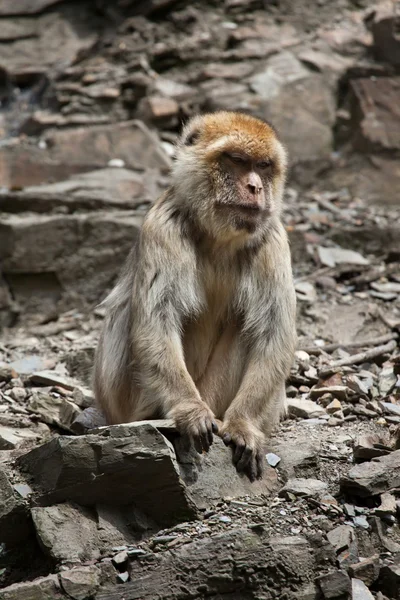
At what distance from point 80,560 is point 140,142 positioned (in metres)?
7.47

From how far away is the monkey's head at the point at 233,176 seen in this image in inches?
199

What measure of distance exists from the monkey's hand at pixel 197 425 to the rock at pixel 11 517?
0.96 metres

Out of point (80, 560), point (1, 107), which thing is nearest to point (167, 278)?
point (80, 560)

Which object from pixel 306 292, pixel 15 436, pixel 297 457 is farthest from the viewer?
pixel 306 292

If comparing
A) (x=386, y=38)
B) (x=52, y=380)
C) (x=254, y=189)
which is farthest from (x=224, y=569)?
(x=386, y=38)

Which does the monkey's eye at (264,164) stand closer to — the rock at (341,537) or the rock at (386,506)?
the rock at (386,506)

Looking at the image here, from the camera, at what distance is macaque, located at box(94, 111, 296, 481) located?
5012mm

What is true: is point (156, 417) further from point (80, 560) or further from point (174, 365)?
point (80, 560)

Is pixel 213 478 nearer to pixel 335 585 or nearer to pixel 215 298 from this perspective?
pixel 335 585

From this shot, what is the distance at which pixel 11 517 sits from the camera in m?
4.54

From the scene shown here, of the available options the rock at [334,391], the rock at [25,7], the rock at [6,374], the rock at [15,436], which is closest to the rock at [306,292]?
the rock at [334,391]

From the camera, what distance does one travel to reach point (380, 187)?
10.8 m

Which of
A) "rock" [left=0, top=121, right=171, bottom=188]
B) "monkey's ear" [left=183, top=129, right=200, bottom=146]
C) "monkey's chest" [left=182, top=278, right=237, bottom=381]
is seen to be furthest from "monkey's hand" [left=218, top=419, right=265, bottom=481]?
"rock" [left=0, top=121, right=171, bottom=188]

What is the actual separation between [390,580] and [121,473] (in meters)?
1.49
